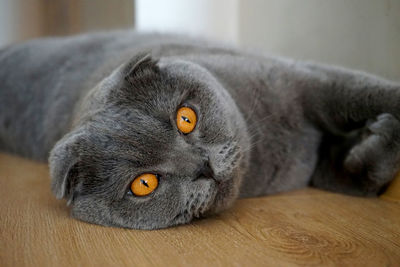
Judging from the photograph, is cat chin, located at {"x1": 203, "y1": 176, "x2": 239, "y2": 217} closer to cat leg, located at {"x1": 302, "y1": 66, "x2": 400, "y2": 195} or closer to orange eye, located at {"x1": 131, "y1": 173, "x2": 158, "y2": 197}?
orange eye, located at {"x1": 131, "y1": 173, "x2": 158, "y2": 197}

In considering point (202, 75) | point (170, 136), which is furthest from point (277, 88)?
point (170, 136)

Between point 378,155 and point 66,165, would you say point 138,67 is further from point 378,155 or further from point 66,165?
point 378,155

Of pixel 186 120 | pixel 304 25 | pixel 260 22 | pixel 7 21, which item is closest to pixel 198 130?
pixel 186 120

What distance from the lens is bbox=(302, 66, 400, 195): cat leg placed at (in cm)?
146

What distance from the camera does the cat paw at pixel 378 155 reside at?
4.73 feet

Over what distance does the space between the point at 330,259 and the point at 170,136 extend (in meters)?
0.53

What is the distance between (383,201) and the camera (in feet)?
4.78

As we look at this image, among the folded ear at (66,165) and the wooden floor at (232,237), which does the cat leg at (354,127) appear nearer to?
the wooden floor at (232,237)

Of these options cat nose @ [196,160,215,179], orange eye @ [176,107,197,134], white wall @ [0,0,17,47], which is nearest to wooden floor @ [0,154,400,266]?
cat nose @ [196,160,215,179]

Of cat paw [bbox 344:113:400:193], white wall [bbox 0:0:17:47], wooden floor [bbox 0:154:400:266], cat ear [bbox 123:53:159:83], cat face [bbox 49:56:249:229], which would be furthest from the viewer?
white wall [bbox 0:0:17:47]

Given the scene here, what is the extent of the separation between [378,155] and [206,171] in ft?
2.09

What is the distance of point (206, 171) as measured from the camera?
1201 mm

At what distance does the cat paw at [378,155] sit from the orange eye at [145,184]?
736 millimetres

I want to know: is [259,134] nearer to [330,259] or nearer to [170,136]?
[170,136]
